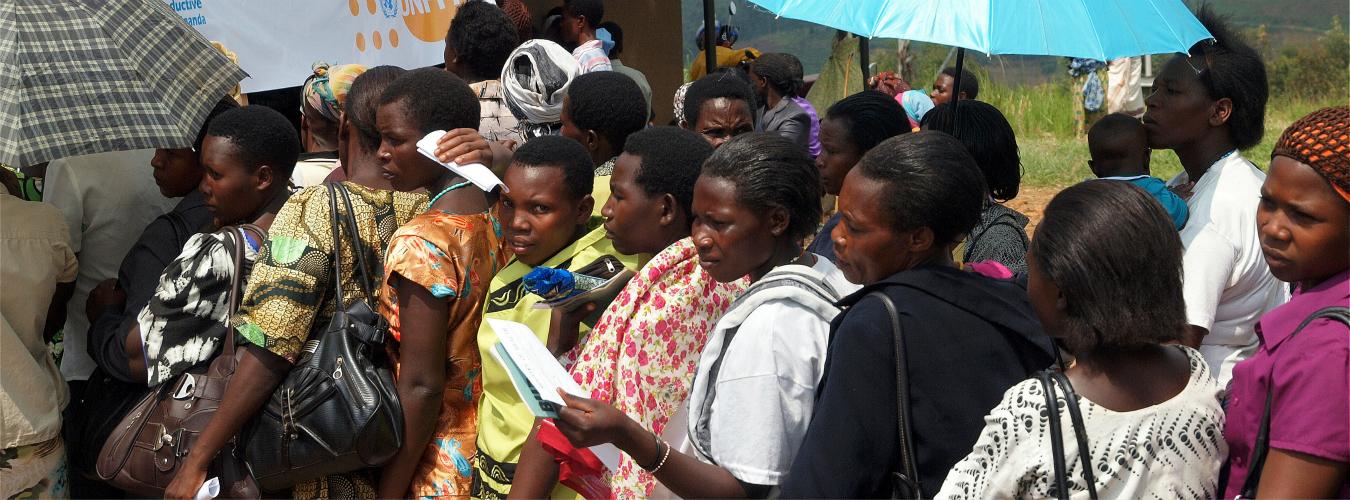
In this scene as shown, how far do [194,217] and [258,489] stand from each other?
912 mm

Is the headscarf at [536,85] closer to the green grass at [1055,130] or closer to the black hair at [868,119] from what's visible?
the black hair at [868,119]

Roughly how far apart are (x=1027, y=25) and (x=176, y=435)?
2591 mm

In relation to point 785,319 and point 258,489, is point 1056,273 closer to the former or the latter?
point 785,319

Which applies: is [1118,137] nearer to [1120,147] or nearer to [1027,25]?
[1120,147]

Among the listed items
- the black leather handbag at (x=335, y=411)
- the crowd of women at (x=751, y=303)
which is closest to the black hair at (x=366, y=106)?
the crowd of women at (x=751, y=303)

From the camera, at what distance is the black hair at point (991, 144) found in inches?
142

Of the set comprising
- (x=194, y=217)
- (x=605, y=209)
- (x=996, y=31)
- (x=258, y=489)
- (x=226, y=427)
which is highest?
(x=996, y=31)

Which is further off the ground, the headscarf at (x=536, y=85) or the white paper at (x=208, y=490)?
the headscarf at (x=536, y=85)

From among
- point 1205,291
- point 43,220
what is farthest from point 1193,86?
point 43,220

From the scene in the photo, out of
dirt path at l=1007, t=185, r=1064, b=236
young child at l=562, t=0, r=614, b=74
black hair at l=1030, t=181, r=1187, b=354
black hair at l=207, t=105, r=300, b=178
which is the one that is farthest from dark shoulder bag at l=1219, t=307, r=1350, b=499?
dirt path at l=1007, t=185, r=1064, b=236

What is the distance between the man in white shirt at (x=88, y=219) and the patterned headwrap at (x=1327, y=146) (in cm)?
337

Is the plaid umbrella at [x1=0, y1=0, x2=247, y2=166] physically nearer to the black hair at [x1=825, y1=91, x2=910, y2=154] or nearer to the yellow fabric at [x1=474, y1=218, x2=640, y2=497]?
the yellow fabric at [x1=474, y1=218, x2=640, y2=497]

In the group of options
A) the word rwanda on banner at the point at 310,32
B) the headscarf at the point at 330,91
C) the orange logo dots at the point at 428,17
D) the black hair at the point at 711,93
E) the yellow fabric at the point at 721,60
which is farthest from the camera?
the yellow fabric at the point at 721,60

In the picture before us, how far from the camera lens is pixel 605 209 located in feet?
9.17
